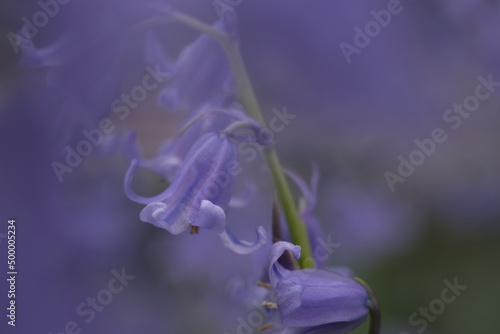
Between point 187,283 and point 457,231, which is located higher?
point 187,283

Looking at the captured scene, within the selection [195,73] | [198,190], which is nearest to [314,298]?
[198,190]

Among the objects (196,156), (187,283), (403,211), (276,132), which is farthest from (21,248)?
(403,211)

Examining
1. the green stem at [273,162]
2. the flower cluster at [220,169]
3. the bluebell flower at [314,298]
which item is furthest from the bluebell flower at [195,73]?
the bluebell flower at [314,298]

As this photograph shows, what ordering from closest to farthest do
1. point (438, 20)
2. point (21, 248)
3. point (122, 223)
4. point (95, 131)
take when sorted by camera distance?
point (95, 131) < point (21, 248) < point (122, 223) < point (438, 20)

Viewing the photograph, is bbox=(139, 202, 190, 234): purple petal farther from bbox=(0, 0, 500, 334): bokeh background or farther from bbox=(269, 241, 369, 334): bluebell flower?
bbox=(0, 0, 500, 334): bokeh background

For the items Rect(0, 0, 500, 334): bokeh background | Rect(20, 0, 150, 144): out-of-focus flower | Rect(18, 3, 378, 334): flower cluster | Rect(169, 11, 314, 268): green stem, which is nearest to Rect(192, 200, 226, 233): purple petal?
Rect(18, 3, 378, 334): flower cluster

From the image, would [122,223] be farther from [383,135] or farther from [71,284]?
[383,135]

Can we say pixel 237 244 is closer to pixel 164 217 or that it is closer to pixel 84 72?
pixel 164 217
